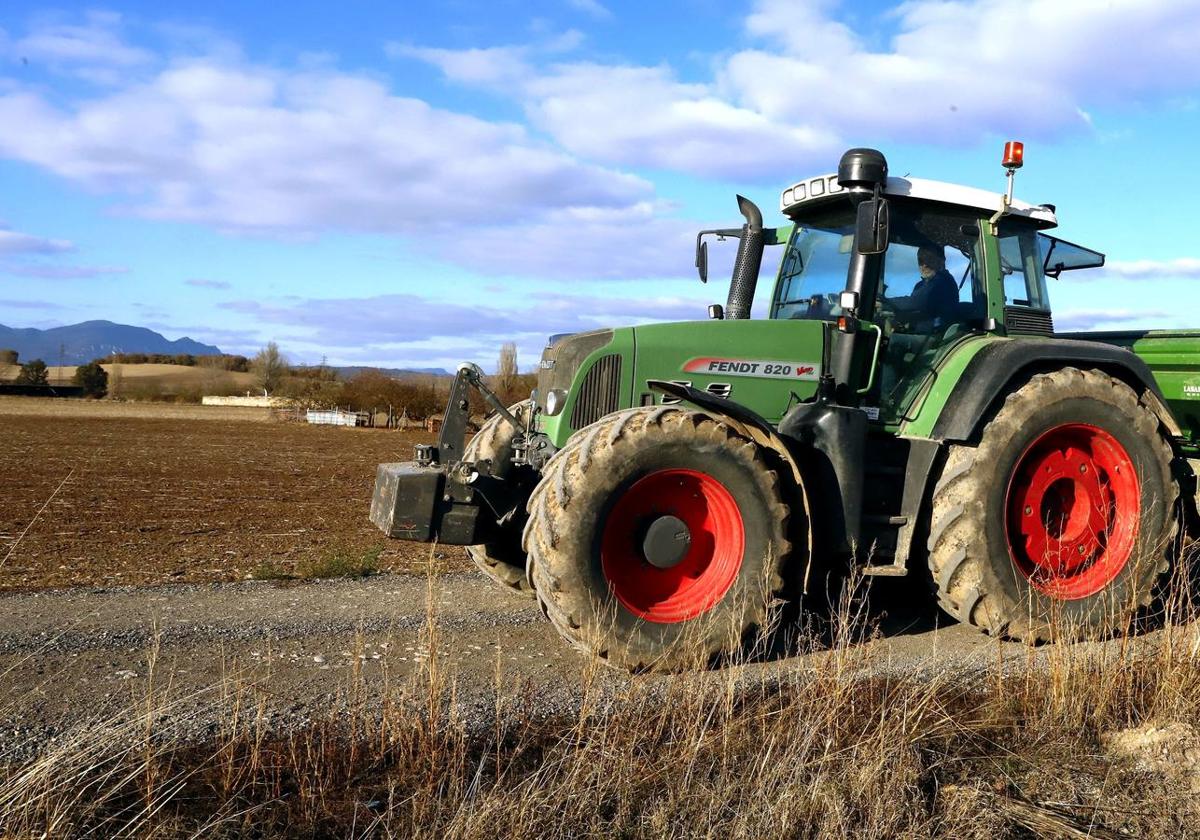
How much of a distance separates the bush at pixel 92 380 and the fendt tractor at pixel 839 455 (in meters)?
94.6

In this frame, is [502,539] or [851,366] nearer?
[851,366]

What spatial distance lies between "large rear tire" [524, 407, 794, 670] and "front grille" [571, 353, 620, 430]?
0.59 meters

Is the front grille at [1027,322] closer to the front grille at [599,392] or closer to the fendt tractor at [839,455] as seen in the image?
the fendt tractor at [839,455]

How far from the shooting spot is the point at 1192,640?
516cm

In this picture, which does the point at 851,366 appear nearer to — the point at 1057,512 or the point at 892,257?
the point at 892,257

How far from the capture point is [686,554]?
17.9 feet

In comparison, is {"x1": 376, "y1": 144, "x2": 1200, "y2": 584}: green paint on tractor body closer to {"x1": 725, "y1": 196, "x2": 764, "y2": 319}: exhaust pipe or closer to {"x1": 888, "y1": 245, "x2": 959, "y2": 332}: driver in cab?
{"x1": 888, "y1": 245, "x2": 959, "y2": 332}: driver in cab

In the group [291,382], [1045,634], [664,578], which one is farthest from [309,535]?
[291,382]

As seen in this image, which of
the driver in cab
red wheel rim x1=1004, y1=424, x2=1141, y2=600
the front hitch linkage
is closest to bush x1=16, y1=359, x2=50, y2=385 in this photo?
the front hitch linkage

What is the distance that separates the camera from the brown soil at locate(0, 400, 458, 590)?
28.9 ft

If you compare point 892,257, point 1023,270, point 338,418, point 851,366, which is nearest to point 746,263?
point 892,257

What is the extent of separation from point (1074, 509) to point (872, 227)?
2311 mm

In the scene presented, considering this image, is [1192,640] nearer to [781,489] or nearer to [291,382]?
[781,489]

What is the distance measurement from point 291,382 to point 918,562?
67327 mm
